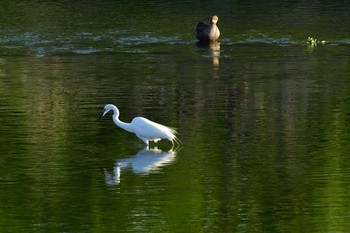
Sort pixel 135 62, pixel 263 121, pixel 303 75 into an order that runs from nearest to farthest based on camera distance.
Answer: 1. pixel 263 121
2. pixel 303 75
3. pixel 135 62

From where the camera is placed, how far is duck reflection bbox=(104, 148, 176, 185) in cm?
2108

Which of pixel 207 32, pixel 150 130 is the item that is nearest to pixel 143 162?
pixel 150 130

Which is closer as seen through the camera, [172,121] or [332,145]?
[332,145]

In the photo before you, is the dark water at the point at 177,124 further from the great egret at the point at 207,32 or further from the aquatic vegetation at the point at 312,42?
the great egret at the point at 207,32

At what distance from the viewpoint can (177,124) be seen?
2547 cm

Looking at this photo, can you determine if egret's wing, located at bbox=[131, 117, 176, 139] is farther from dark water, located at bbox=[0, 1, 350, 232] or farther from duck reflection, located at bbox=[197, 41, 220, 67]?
duck reflection, located at bbox=[197, 41, 220, 67]

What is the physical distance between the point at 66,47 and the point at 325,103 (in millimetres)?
12261

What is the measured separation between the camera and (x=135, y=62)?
35.1m

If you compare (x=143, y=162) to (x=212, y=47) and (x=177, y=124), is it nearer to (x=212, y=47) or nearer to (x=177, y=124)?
(x=177, y=124)

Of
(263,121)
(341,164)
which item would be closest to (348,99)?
(263,121)

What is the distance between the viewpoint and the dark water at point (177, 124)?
60.5ft

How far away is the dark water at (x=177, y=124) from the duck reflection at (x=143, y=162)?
0.03 metres

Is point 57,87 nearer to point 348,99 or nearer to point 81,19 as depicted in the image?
point 348,99

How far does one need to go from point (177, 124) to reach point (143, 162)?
11.3ft
